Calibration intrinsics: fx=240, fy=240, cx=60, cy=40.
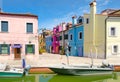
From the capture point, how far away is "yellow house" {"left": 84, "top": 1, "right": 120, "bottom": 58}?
36.2 metres

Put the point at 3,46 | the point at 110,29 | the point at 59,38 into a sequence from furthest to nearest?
the point at 59,38
the point at 110,29
the point at 3,46

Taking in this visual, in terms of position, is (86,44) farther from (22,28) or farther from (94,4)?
(22,28)

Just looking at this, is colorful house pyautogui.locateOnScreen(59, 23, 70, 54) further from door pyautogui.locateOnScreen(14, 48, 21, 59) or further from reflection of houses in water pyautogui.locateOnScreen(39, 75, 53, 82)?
reflection of houses in water pyautogui.locateOnScreen(39, 75, 53, 82)

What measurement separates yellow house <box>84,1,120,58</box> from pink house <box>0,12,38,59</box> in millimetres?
11712

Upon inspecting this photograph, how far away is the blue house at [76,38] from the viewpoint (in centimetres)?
4209

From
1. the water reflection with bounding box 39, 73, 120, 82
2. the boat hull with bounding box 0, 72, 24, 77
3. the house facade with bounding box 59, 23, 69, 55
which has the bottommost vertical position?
the water reflection with bounding box 39, 73, 120, 82

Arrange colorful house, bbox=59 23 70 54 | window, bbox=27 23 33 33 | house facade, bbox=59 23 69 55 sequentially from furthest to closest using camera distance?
colorful house, bbox=59 23 70 54 < house facade, bbox=59 23 69 55 < window, bbox=27 23 33 33

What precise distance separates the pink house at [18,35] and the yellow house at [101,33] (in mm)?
11712

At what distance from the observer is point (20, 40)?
94.1 ft

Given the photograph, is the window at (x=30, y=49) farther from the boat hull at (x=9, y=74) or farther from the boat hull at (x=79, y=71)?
the boat hull at (x=9, y=74)

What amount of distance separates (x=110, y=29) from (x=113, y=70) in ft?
44.2

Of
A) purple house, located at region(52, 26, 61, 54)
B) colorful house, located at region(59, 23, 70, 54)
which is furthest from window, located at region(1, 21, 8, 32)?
purple house, located at region(52, 26, 61, 54)

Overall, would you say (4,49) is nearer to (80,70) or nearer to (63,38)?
(80,70)

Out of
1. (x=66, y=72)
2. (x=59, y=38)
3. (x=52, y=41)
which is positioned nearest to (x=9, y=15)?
(x=66, y=72)
